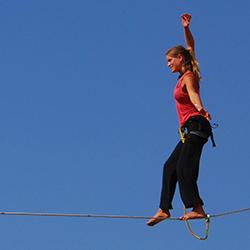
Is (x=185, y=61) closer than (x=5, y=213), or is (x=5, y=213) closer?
(x=5, y=213)

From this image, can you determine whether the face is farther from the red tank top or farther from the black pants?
the black pants

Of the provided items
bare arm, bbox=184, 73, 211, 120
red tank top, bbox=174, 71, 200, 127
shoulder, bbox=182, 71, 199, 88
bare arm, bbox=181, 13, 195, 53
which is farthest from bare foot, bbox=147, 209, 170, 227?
bare arm, bbox=181, 13, 195, 53

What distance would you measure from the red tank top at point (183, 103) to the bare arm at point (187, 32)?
51 centimetres

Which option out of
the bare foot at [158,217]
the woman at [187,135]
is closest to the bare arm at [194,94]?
the woman at [187,135]

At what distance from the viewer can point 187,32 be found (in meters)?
16.2

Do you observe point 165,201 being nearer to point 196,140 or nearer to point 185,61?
point 196,140

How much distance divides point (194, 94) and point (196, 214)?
1.77 meters

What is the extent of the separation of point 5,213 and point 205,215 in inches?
118

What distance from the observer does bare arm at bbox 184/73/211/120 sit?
15414 mm

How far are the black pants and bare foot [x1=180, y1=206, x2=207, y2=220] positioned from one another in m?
0.08

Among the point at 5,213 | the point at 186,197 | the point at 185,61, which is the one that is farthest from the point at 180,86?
the point at 5,213

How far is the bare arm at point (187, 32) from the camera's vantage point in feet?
53.1

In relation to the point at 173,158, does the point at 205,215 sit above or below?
below

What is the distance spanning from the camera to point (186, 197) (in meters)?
15.6
